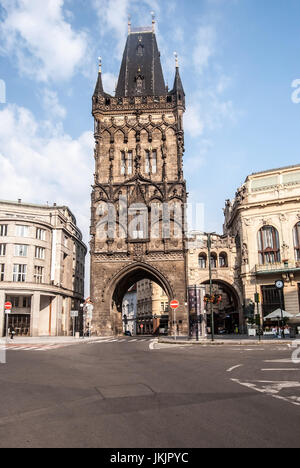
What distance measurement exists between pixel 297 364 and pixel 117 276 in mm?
34821

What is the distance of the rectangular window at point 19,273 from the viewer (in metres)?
45.8

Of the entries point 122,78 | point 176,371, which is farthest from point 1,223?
point 176,371

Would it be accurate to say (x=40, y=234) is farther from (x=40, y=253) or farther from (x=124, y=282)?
(x=124, y=282)

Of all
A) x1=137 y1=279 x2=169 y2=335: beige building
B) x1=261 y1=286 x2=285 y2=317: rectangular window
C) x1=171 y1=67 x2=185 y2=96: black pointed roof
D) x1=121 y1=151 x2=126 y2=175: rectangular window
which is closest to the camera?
x1=261 y1=286 x2=285 y2=317: rectangular window

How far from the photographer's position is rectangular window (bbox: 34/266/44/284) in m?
47.9

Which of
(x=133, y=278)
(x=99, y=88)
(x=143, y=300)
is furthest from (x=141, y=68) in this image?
(x=143, y=300)

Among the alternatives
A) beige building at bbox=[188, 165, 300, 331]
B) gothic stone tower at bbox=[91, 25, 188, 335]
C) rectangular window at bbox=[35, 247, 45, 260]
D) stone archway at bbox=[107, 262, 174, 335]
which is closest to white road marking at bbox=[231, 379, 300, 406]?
beige building at bbox=[188, 165, 300, 331]

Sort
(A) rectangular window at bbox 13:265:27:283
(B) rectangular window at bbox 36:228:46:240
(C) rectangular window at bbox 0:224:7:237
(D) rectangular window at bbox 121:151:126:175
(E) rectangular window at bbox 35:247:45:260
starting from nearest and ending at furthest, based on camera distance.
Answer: (A) rectangular window at bbox 13:265:27:283
(C) rectangular window at bbox 0:224:7:237
(E) rectangular window at bbox 35:247:45:260
(B) rectangular window at bbox 36:228:46:240
(D) rectangular window at bbox 121:151:126:175

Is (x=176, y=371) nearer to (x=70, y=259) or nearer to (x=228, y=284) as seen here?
(x=228, y=284)

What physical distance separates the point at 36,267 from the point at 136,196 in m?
15.0

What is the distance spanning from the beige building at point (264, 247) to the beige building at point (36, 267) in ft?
57.9

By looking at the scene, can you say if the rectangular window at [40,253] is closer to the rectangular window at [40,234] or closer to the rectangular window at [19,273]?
the rectangular window at [40,234]

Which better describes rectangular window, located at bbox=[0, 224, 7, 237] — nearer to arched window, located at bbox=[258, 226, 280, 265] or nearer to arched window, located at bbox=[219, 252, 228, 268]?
arched window, located at bbox=[219, 252, 228, 268]

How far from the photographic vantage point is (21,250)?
153 ft
